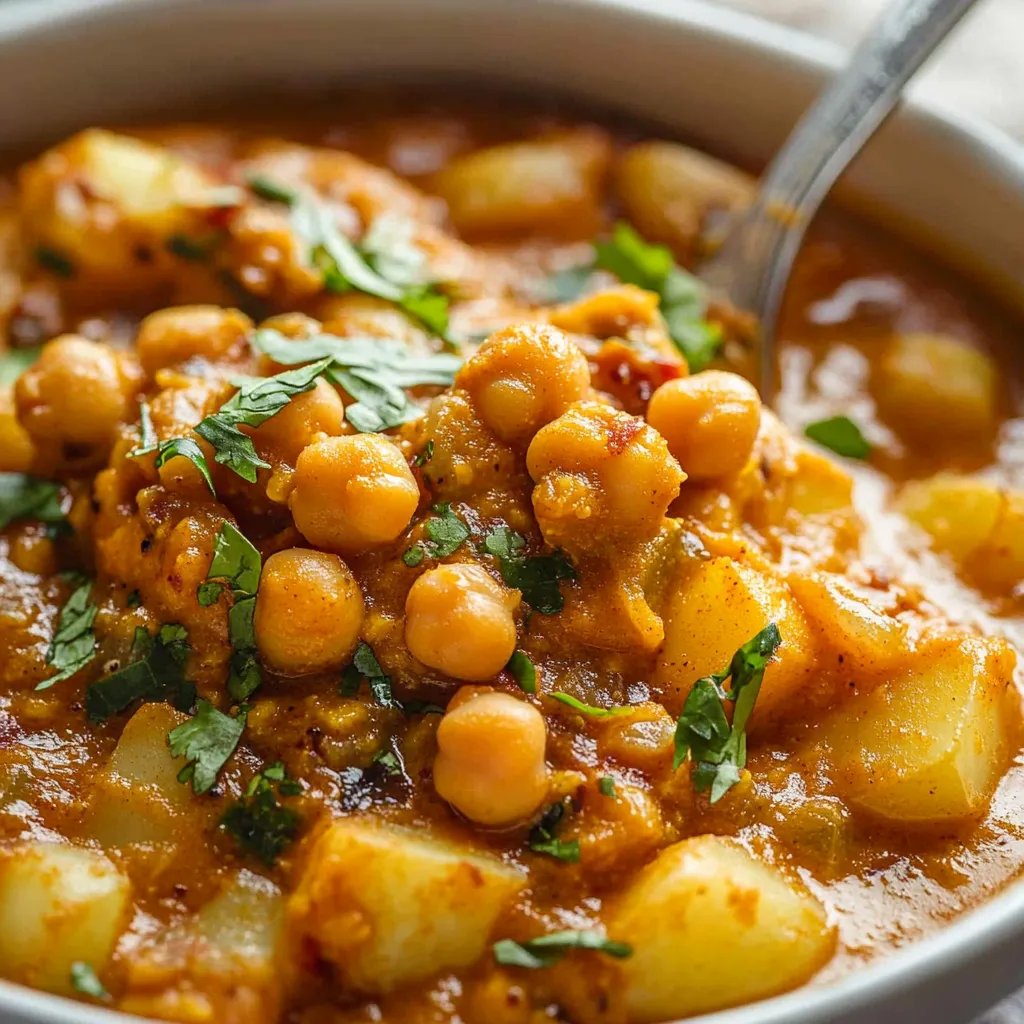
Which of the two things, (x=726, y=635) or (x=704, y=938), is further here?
(x=726, y=635)

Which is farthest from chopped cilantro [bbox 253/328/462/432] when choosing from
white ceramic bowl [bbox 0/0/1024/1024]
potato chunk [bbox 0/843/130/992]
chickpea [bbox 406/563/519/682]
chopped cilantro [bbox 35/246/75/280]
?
white ceramic bowl [bbox 0/0/1024/1024]

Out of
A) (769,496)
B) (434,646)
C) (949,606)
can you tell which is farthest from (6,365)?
(949,606)

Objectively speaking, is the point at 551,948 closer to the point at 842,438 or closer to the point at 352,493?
the point at 352,493

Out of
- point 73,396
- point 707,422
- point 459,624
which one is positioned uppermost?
point 707,422

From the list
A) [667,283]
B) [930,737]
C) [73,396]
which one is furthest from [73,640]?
[667,283]

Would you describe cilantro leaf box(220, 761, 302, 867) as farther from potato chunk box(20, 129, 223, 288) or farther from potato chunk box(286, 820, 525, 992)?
potato chunk box(20, 129, 223, 288)

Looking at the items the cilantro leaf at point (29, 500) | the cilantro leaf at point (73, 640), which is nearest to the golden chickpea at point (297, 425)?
the cilantro leaf at point (73, 640)
